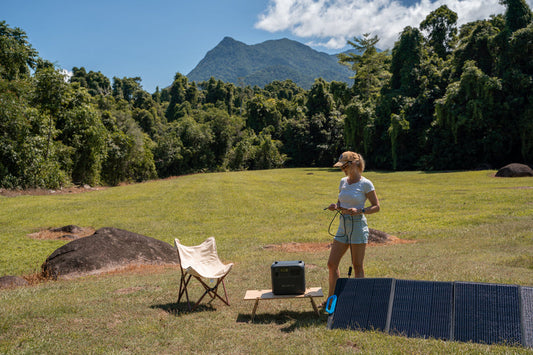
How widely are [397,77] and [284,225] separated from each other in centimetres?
4457

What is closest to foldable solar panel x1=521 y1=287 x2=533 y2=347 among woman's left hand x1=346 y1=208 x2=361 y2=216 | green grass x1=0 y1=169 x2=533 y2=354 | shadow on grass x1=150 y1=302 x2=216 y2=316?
green grass x1=0 y1=169 x2=533 y2=354

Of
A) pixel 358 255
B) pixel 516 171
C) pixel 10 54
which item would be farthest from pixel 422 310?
pixel 10 54

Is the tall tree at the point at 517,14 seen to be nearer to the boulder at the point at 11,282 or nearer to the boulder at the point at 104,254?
the boulder at the point at 104,254

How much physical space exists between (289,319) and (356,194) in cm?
234

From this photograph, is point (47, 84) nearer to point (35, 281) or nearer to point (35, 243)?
point (35, 243)

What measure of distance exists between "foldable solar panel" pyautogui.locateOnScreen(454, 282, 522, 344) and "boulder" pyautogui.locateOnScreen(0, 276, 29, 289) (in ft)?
31.7

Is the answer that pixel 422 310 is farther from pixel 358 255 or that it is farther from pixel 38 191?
pixel 38 191

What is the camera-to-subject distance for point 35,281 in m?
9.49

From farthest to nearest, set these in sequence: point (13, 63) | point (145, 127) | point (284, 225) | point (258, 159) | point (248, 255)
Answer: point (145, 127) → point (258, 159) → point (13, 63) → point (284, 225) → point (248, 255)

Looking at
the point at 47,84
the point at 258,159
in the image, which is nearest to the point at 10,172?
the point at 47,84

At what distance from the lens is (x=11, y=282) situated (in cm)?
909

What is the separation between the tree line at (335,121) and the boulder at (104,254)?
959 inches

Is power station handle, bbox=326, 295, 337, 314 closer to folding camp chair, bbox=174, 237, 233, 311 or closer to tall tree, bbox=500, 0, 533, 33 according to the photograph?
folding camp chair, bbox=174, 237, 233, 311

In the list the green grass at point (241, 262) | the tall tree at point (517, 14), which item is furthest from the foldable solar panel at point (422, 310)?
the tall tree at point (517, 14)
